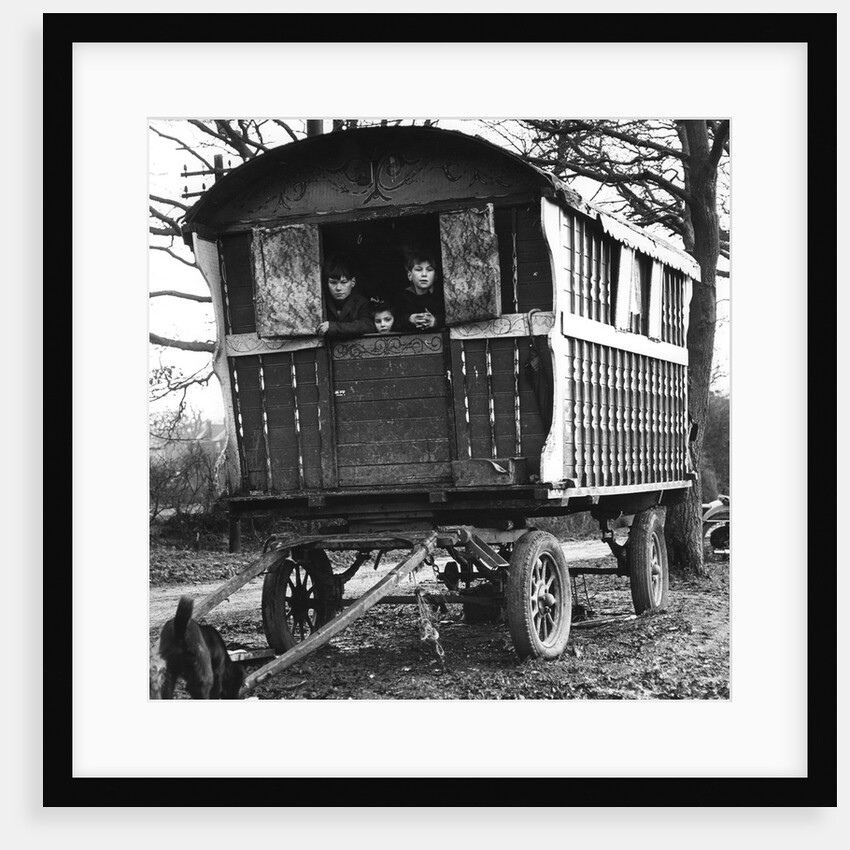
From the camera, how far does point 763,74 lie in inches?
205

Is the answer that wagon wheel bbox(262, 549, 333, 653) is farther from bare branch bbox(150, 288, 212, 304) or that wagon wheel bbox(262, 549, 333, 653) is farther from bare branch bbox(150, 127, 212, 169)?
bare branch bbox(150, 127, 212, 169)

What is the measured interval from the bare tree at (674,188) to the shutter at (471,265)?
53 cm

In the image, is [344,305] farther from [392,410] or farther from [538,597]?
[538,597]

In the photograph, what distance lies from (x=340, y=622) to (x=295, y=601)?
1.85 meters

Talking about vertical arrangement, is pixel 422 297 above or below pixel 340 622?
above

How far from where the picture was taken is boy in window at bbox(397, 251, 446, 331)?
22.6 ft

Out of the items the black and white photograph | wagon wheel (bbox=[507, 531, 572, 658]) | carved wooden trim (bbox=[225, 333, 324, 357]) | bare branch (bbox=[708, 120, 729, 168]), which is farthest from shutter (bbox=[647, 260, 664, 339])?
carved wooden trim (bbox=[225, 333, 324, 357])

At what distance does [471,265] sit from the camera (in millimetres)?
6633

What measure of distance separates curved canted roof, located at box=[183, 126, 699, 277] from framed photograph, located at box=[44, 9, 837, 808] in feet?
3.84

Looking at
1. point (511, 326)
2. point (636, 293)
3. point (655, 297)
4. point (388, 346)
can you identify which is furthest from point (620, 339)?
point (388, 346)

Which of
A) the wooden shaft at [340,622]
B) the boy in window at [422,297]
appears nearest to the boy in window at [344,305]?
the boy in window at [422,297]

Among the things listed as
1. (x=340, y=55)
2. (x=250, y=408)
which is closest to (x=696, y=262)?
(x=250, y=408)

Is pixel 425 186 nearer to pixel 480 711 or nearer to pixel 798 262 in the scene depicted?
pixel 798 262

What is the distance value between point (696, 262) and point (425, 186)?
326 centimetres
